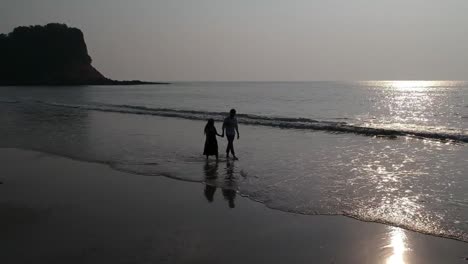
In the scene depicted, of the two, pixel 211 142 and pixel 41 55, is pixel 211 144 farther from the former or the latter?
pixel 41 55

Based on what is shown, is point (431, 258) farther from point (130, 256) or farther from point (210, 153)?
point (210, 153)

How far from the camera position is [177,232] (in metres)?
6.45

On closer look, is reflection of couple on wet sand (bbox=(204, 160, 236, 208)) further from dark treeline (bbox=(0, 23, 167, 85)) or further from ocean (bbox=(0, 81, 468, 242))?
dark treeline (bbox=(0, 23, 167, 85))

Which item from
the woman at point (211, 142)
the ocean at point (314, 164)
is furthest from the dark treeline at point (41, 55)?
the woman at point (211, 142)

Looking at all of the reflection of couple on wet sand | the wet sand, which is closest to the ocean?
the reflection of couple on wet sand

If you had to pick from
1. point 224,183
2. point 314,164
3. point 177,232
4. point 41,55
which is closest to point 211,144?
point 224,183

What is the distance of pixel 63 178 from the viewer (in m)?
10.1

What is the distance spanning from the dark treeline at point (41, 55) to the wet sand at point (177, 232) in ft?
446

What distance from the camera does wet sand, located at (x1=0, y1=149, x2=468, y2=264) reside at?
5602mm

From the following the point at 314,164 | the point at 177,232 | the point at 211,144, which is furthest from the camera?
the point at 211,144

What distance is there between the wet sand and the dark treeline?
136 meters

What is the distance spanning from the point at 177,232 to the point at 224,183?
12.0 ft

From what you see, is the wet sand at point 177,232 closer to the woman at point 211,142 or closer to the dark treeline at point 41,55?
the woman at point 211,142

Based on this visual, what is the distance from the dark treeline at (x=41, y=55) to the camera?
441 feet
